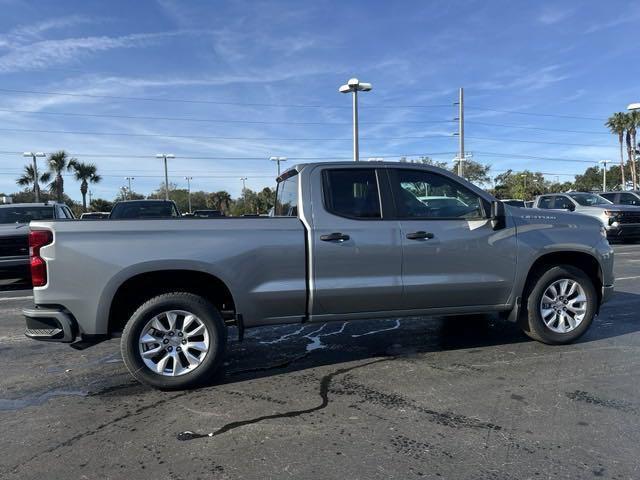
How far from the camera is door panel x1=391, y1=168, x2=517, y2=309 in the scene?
15.8 ft

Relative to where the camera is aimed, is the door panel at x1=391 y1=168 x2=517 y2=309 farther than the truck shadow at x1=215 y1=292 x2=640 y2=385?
No

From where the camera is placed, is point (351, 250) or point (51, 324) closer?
point (51, 324)

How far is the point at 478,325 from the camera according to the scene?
6.34 m

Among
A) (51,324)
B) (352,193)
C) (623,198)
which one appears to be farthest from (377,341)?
(623,198)

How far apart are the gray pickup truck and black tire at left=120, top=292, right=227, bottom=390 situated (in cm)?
1

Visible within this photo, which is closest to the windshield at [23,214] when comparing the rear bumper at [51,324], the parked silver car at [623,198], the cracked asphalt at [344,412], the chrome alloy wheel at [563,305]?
the cracked asphalt at [344,412]

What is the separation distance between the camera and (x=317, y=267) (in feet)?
14.9

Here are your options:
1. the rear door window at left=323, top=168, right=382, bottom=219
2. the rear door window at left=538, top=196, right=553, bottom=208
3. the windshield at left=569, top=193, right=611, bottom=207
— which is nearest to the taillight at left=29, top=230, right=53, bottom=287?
the rear door window at left=323, top=168, right=382, bottom=219

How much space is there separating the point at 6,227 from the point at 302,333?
24.8 ft

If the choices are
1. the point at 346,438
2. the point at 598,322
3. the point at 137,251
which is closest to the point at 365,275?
the point at 346,438

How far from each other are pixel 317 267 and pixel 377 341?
1.62m

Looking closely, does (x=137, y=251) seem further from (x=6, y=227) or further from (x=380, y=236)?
(x=6, y=227)

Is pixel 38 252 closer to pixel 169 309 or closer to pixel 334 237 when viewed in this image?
pixel 169 309

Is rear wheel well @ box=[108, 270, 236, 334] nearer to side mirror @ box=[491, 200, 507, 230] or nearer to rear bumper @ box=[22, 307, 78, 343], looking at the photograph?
rear bumper @ box=[22, 307, 78, 343]
